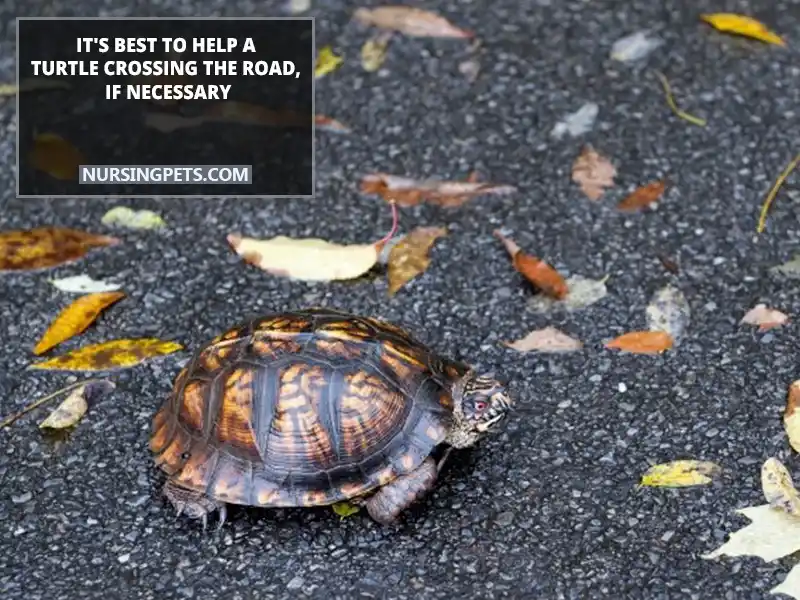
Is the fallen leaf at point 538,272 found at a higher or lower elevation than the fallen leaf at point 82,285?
higher

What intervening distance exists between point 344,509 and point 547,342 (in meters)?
0.91

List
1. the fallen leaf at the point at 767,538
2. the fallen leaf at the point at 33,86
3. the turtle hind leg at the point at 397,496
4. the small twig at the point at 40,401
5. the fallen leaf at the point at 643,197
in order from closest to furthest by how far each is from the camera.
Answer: the fallen leaf at the point at 767,538, the turtle hind leg at the point at 397,496, the small twig at the point at 40,401, the fallen leaf at the point at 643,197, the fallen leaf at the point at 33,86

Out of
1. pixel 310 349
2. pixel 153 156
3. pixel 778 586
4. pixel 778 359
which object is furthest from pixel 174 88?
pixel 778 586

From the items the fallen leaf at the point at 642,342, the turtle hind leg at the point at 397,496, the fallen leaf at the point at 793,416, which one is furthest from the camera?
the fallen leaf at the point at 642,342

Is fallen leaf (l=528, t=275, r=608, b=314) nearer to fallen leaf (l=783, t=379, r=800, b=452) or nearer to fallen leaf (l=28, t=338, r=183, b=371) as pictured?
fallen leaf (l=783, t=379, r=800, b=452)

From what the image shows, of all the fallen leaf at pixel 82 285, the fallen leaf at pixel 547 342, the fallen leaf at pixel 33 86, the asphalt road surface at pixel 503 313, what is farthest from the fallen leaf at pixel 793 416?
the fallen leaf at pixel 33 86

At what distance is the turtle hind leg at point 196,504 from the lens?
11.2ft

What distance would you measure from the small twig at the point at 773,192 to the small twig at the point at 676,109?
1.21 feet

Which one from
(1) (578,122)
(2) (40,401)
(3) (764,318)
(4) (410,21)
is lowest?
(2) (40,401)

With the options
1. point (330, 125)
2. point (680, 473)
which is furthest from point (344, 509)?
point (330, 125)

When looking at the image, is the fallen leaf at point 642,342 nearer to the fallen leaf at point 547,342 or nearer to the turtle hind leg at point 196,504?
the fallen leaf at point 547,342

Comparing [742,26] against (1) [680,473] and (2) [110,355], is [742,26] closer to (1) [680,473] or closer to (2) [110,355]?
(1) [680,473]

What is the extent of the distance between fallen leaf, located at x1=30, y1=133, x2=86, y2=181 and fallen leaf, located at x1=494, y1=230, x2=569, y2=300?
162cm

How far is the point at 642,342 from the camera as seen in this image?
13.1ft
